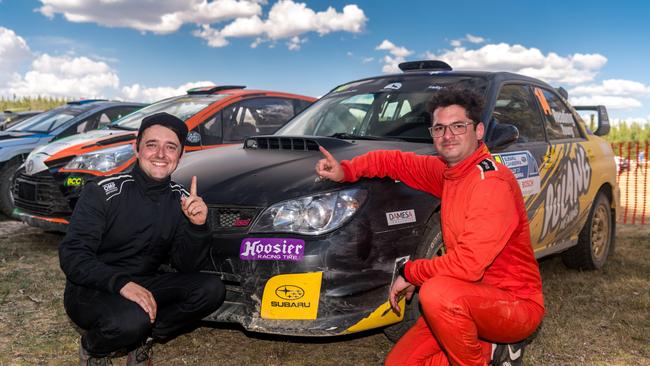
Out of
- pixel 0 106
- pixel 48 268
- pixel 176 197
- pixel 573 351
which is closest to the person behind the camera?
pixel 176 197

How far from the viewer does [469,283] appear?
2570 mm

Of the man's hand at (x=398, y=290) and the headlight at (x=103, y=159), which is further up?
the headlight at (x=103, y=159)

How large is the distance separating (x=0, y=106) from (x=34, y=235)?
132 feet

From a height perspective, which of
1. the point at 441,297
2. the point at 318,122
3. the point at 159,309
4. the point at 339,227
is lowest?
the point at 159,309

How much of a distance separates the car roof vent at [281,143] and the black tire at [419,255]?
85cm

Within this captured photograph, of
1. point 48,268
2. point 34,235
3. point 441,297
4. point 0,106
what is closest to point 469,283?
point 441,297

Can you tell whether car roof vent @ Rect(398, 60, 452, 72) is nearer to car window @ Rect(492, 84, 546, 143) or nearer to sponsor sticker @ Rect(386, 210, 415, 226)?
car window @ Rect(492, 84, 546, 143)

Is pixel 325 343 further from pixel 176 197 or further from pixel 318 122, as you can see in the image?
pixel 318 122

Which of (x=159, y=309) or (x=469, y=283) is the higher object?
(x=469, y=283)

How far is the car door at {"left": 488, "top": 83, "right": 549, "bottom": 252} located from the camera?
3998 millimetres

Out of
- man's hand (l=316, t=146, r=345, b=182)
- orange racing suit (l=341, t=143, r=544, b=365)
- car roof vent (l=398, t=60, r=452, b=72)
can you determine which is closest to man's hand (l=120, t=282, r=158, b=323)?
man's hand (l=316, t=146, r=345, b=182)

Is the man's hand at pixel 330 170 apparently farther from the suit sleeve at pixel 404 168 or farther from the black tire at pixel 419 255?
the black tire at pixel 419 255

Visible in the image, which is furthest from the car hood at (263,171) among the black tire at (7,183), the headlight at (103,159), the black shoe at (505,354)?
the black tire at (7,183)

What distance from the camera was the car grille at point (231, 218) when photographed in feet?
9.88
